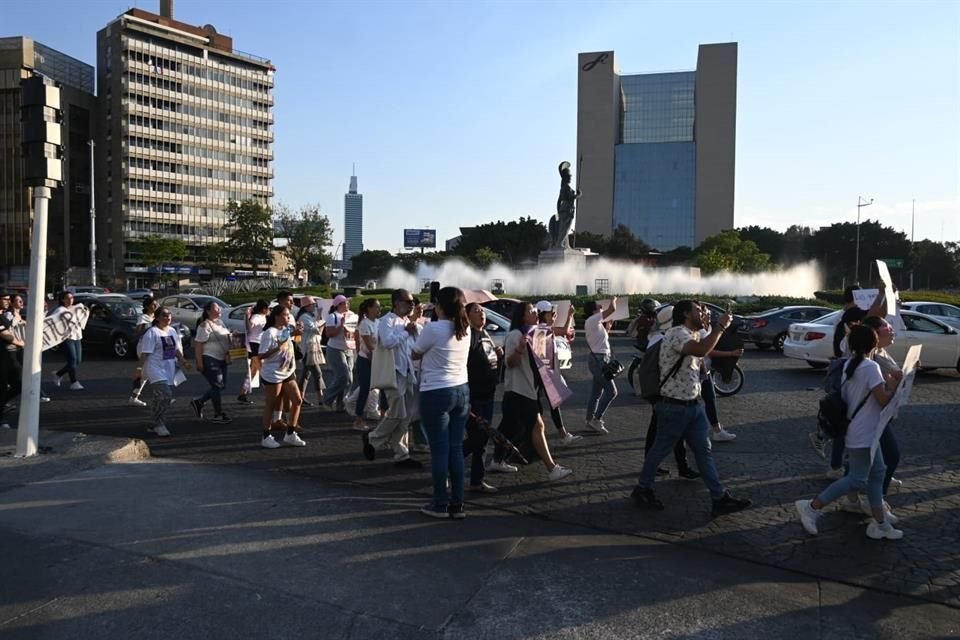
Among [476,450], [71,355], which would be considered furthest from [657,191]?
[476,450]

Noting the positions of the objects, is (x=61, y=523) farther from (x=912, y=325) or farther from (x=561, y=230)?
(x=561, y=230)

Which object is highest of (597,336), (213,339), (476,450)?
(597,336)

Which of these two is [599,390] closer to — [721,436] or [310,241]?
[721,436]

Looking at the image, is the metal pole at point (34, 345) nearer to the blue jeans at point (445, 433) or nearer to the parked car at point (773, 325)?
the blue jeans at point (445, 433)

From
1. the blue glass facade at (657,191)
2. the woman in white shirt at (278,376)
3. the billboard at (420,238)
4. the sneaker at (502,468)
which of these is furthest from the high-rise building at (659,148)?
the sneaker at (502,468)

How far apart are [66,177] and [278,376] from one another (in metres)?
80.3

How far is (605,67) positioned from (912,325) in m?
109

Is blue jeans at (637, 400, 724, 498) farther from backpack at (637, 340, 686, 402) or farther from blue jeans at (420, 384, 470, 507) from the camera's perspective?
blue jeans at (420, 384, 470, 507)

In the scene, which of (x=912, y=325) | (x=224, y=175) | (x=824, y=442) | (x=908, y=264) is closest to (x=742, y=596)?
(x=824, y=442)

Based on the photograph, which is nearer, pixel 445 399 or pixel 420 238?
pixel 445 399

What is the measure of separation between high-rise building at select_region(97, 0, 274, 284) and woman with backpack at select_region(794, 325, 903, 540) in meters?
84.9

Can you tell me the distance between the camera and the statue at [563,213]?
137 ft

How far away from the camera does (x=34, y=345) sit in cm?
762

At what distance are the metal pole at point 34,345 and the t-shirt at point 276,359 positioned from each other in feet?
7.34
